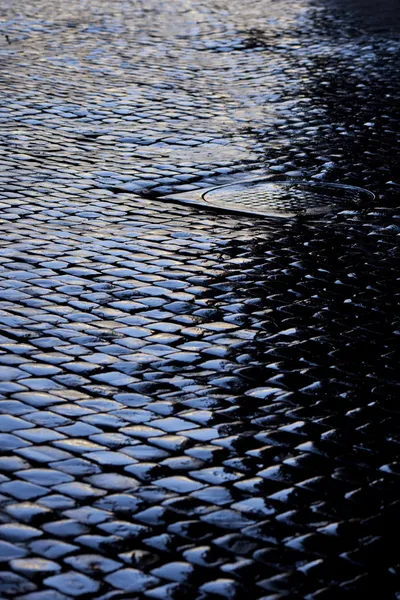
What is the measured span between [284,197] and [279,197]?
1.3 inches

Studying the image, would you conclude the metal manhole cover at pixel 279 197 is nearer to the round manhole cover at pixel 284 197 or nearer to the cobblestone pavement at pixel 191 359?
the round manhole cover at pixel 284 197

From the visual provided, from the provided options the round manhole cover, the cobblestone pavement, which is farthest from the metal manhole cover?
the cobblestone pavement

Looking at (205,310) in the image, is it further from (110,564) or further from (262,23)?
(262,23)

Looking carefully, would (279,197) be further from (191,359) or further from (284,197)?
(191,359)

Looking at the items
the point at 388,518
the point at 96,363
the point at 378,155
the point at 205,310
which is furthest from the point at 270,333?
the point at 378,155

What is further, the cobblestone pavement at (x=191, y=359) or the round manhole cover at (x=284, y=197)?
the round manhole cover at (x=284, y=197)

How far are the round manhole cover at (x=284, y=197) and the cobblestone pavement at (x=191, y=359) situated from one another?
17cm

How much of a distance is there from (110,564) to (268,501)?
59cm

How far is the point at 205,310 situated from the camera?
198 inches

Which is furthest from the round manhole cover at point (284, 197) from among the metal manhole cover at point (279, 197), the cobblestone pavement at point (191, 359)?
the cobblestone pavement at point (191, 359)

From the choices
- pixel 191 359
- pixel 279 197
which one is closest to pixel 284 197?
A: pixel 279 197

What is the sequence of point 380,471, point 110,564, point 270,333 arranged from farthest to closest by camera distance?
1. point 270,333
2. point 380,471
3. point 110,564

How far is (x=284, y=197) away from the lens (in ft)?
22.9

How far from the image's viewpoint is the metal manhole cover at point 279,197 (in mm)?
6746
